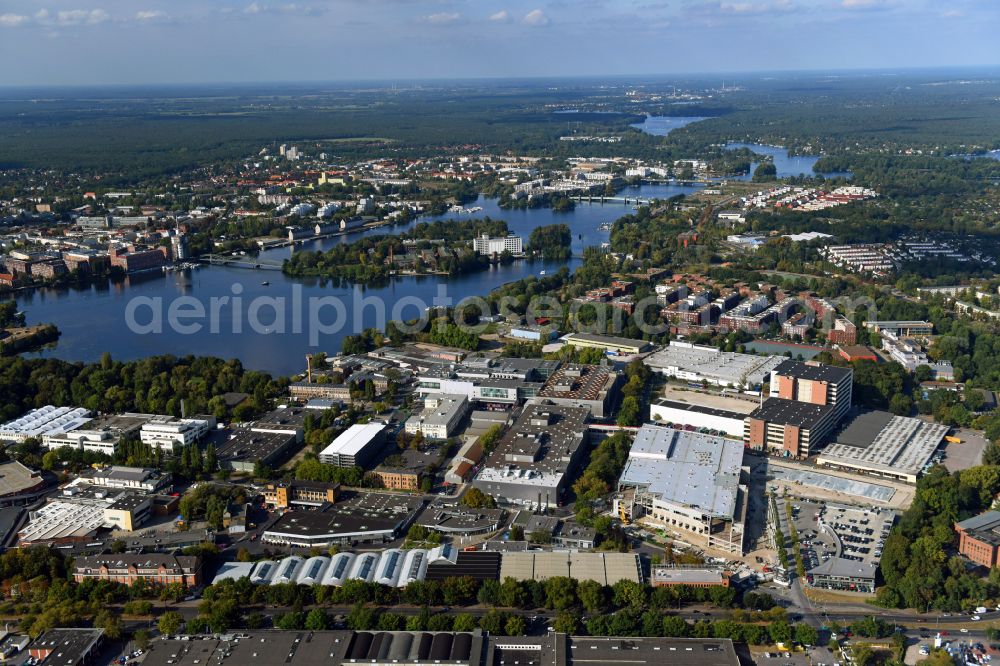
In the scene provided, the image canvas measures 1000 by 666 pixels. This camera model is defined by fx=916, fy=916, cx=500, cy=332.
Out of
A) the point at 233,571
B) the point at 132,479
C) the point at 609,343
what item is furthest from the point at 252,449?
the point at 609,343

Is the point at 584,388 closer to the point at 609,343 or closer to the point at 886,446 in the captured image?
the point at 609,343

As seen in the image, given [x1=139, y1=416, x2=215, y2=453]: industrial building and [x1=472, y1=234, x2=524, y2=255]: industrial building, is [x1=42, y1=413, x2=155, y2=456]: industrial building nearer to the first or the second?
[x1=139, y1=416, x2=215, y2=453]: industrial building

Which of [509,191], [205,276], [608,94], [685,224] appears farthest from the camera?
[608,94]

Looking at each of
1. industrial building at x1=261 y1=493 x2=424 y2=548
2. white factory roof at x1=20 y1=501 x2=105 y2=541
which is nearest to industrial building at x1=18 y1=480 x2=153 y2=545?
white factory roof at x1=20 y1=501 x2=105 y2=541

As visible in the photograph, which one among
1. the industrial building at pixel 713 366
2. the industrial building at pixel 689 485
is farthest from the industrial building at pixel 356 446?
the industrial building at pixel 713 366

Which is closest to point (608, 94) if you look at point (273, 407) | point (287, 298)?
point (287, 298)

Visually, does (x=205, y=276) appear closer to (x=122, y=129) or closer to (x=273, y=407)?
(x=273, y=407)
